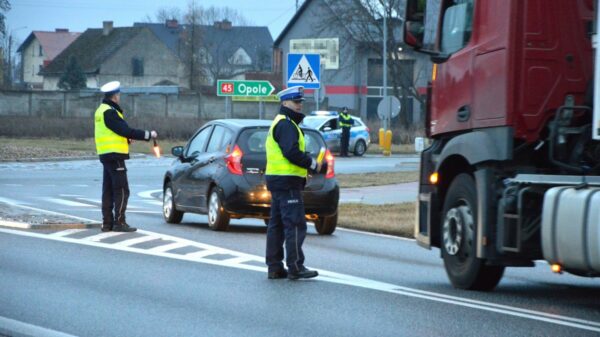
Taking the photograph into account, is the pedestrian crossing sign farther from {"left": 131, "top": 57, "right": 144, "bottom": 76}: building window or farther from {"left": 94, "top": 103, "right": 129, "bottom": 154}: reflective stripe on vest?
{"left": 131, "top": 57, "right": 144, "bottom": 76}: building window

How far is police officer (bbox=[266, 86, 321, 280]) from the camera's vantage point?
1206cm

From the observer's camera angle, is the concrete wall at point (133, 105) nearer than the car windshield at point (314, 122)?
No

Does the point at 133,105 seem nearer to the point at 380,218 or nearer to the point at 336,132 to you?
the point at 336,132

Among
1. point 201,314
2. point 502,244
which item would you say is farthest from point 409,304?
point 201,314

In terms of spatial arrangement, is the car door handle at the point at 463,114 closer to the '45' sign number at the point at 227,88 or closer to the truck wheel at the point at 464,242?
the truck wheel at the point at 464,242

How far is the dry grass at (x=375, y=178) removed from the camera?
101 ft

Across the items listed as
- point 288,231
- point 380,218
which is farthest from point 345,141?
point 288,231

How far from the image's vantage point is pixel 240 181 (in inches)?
689

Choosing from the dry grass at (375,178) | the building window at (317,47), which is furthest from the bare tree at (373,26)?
the dry grass at (375,178)

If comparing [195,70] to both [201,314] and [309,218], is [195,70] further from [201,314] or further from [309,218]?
[201,314]

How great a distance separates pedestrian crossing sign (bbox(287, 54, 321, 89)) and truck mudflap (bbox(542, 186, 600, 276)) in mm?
14849

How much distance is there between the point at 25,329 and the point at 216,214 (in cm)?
888

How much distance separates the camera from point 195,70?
11081 cm

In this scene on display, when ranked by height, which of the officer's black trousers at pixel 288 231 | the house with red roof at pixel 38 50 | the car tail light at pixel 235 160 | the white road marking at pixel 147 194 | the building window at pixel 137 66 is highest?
the house with red roof at pixel 38 50
